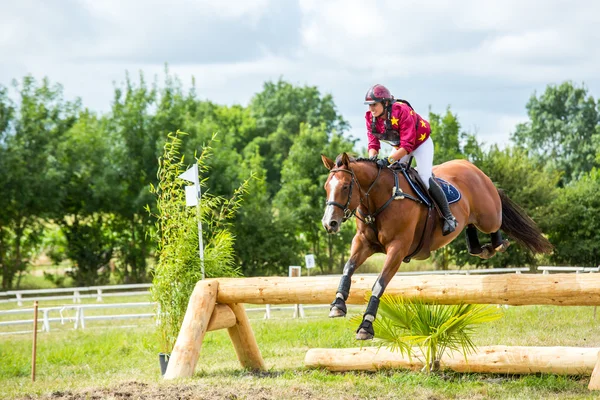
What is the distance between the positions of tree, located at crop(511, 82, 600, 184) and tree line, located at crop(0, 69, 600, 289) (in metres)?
12.9

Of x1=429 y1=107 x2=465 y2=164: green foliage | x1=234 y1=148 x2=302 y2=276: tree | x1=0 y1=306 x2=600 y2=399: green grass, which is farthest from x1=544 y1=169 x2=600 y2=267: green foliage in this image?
x1=0 y1=306 x2=600 y2=399: green grass

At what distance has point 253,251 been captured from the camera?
2530 centimetres

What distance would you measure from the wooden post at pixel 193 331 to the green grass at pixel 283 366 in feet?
0.77

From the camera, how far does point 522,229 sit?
8.04m

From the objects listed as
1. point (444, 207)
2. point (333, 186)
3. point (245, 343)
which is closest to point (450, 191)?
point (444, 207)

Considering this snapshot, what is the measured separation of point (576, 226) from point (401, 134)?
20610 millimetres

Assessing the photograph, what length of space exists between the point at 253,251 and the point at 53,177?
23.6 ft

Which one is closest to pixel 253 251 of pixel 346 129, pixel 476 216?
pixel 476 216

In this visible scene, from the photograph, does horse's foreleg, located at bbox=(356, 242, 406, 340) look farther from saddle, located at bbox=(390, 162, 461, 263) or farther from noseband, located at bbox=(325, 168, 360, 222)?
noseband, located at bbox=(325, 168, 360, 222)

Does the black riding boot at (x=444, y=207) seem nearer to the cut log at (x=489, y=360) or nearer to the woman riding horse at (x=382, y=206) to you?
the woman riding horse at (x=382, y=206)

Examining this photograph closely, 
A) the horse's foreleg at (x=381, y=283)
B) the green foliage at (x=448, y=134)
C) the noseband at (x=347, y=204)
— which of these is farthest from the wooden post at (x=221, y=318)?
the green foliage at (x=448, y=134)

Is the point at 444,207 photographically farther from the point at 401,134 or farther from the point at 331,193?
the point at 331,193

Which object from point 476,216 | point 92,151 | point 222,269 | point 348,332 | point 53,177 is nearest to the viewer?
point 476,216

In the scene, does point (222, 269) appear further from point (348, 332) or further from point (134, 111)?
point (134, 111)
